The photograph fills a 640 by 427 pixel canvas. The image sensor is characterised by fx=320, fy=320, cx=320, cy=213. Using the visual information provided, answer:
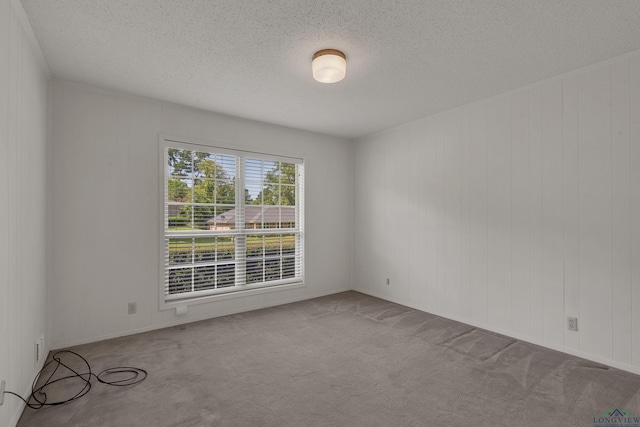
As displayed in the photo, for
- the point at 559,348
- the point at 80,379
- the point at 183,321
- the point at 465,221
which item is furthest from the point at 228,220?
the point at 559,348

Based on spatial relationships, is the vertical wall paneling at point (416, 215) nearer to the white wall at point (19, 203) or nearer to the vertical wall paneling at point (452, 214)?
the vertical wall paneling at point (452, 214)

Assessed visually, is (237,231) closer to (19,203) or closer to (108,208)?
(108,208)

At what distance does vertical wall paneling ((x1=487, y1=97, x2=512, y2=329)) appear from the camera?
348cm

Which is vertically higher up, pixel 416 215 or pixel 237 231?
pixel 416 215

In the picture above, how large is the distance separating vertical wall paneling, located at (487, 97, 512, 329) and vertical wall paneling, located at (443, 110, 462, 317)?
0.38 m

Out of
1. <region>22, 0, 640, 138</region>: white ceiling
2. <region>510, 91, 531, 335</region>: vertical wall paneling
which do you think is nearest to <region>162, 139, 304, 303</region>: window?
<region>22, 0, 640, 138</region>: white ceiling

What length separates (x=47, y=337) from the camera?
306 cm

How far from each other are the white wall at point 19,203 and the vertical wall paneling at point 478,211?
4.12 m

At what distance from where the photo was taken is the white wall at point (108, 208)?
3199mm

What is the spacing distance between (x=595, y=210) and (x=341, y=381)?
268 cm

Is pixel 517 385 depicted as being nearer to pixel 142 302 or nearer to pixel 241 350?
pixel 241 350

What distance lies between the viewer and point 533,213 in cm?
327

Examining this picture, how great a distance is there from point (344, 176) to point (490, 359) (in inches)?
136

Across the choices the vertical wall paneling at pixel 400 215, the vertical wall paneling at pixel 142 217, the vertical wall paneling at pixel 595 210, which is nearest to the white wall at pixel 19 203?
the vertical wall paneling at pixel 142 217
